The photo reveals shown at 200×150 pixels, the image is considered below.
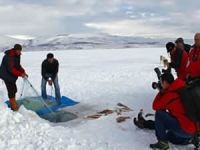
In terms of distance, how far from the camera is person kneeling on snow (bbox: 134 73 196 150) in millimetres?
4926

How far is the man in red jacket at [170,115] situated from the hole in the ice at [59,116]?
277 cm

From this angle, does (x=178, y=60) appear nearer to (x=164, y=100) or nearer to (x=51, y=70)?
(x=164, y=100)

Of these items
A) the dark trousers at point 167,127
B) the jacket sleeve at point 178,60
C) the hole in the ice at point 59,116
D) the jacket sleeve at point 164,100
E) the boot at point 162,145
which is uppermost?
the jacket sleeve at point 178,60

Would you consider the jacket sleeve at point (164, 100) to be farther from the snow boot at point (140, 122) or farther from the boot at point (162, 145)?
the snow boot at point (140, 122)

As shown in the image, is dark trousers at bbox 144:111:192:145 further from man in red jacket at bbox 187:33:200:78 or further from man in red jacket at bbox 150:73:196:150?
man in red jacket at bbox 187:33:200:78

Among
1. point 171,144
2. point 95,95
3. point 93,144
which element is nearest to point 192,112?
point 171,144

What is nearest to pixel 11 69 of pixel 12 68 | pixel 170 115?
pixel 12 68

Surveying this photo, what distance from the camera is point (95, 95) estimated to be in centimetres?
1059

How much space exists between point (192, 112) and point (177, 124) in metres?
0.29

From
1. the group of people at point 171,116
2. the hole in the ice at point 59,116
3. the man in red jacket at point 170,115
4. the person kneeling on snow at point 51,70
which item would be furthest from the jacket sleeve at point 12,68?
the man in red jacket at point 170,115

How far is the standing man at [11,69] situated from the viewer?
794cm

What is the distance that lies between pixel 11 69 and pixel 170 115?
4.17 m

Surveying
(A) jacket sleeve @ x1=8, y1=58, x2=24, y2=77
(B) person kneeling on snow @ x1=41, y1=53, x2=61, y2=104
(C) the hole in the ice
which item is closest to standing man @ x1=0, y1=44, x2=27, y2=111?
(A) jacket sleeve @ x1=8, y1=58, x2=24, y2=77

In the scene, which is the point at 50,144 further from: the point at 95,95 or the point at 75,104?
the point at 95,95
